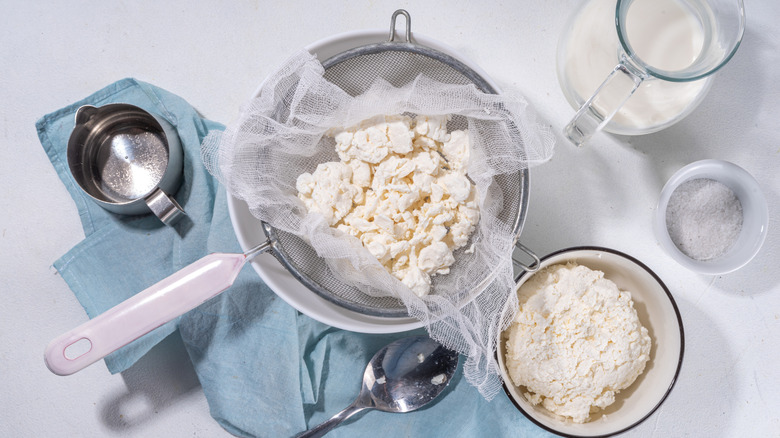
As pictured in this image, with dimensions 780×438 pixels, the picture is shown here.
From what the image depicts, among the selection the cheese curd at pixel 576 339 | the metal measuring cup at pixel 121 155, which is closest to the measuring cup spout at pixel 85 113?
the metal measuring cup at pixel 121 155

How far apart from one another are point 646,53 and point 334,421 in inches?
24.1

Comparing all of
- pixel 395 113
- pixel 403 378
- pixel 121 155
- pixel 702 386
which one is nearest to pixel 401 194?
pixel 395 113

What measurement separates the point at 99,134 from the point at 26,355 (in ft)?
1.08

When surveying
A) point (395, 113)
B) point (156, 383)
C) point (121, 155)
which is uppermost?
point (395, 113)

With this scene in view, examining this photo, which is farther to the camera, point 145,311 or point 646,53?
point 646,53

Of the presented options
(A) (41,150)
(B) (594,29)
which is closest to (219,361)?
(A) (41,150)

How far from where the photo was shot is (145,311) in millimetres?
520

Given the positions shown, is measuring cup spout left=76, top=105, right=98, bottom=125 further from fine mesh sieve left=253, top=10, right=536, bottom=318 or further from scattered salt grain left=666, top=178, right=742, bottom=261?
scattered salt grain left=666, top=178, right=742, bottom=261

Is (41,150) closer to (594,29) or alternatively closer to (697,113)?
(594,29)

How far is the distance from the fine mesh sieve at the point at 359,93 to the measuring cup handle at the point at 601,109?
0.32 ft

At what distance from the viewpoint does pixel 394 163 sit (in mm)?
599

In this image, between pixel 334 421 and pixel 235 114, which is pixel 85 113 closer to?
pixel 235 114

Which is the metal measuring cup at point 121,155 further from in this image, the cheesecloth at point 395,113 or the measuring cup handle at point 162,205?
the cheesecloth at point 395,113

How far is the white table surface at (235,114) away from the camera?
73 cm
